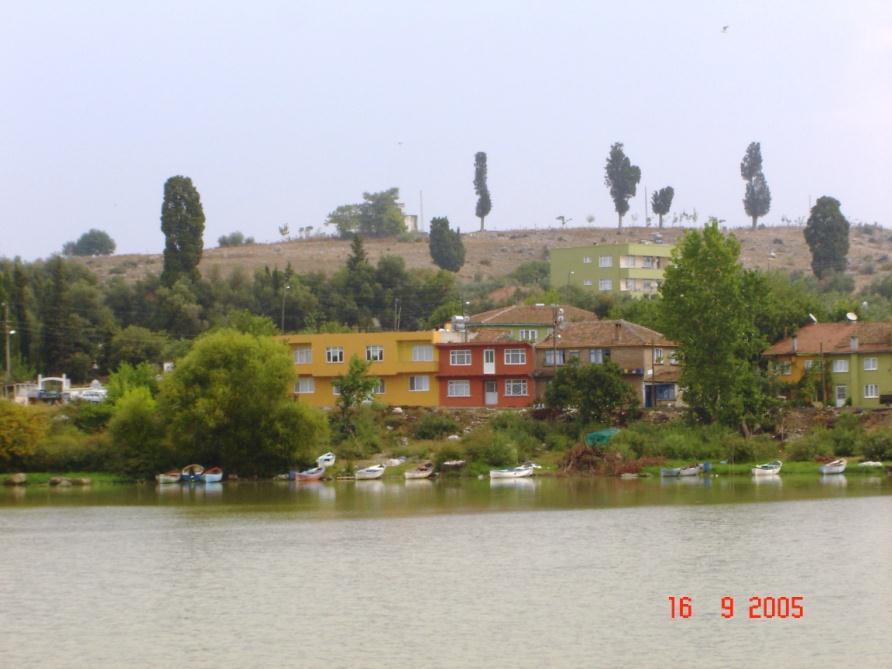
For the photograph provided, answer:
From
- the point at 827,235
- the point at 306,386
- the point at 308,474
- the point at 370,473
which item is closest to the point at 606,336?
the point at 306,386

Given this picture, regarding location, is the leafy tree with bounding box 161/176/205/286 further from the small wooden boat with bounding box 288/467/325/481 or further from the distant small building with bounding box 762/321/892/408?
the distant small building with bounding box 762/321/892/408

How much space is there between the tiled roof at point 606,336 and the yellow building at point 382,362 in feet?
23.7

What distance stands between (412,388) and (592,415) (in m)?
14.8

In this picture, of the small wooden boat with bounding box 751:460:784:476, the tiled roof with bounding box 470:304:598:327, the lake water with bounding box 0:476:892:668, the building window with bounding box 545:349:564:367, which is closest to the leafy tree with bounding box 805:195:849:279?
the tiled roof with bounding box 470:304:598:327

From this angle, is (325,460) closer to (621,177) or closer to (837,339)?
(837,339)

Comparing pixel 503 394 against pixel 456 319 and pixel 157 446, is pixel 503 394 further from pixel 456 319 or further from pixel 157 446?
pixel 157 446

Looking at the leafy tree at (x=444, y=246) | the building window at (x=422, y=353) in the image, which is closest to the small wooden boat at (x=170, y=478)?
the building window at (x=422, y=353)

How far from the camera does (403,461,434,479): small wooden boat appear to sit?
237 ft

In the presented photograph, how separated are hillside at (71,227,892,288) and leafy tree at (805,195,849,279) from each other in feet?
32.6

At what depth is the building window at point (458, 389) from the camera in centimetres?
8788

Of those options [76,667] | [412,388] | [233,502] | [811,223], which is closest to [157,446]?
[233,502]

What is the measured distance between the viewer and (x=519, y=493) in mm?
62344

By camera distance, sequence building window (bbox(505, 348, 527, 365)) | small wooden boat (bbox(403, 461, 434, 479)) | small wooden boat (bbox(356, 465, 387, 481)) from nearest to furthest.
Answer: small wooden boat (bbox(403, 461, 434, 479))
small wooden boat (bbox(356, 465, 387, 481))
building window (bbox(505, 348, 527, 365))

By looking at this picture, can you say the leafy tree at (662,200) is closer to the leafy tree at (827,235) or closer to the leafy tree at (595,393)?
the leafy tree at (827,235)
